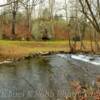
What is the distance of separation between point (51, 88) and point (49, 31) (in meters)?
38.6

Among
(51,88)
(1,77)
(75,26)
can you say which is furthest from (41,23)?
(51,88)

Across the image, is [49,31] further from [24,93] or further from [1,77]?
[24,93]

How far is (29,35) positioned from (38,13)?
54.7 feet

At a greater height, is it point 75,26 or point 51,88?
point 75,26

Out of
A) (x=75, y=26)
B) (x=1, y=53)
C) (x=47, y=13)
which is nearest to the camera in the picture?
(x=1, y=53)

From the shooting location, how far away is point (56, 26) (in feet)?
188

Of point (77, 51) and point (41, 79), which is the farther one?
point (77, 51)

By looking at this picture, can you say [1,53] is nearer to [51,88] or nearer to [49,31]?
[51,88]

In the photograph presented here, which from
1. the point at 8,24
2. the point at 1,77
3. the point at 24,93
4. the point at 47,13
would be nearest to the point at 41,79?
the point at 1,77

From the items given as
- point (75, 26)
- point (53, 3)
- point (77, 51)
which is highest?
point (53, 3)

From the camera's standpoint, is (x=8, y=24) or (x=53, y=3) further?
(x=53, y=3)

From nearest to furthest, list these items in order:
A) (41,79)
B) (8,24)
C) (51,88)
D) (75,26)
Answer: (51,88) < (41,79) < (75,26) < (8,24)

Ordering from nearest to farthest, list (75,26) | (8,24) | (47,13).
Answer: (75,26) → (8,24) → (47,13)

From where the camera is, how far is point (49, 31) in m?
50.6
